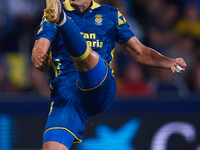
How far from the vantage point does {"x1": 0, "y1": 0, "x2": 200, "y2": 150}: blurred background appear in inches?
193

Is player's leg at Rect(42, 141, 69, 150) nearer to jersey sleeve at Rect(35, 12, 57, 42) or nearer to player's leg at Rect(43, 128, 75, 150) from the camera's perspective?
player's leg at Rect(43, 128, 75, 150)

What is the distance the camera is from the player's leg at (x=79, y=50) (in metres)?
2.63

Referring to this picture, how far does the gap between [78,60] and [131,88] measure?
3.15 meters

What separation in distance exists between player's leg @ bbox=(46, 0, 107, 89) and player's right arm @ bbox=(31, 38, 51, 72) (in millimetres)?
208

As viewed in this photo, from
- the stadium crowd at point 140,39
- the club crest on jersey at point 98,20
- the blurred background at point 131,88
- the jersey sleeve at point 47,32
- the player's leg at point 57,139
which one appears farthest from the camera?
the stadium crowd at point 140,39

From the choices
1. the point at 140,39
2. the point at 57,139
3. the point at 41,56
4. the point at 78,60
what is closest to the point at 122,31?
the point at 78,60

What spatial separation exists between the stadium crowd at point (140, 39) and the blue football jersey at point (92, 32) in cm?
241

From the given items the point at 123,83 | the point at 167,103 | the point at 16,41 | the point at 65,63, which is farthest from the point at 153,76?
the point at 65,63

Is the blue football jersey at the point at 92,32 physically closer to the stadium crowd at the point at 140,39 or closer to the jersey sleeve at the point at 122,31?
the jersey sleeve at the point at 122,31

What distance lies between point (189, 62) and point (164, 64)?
119 inches

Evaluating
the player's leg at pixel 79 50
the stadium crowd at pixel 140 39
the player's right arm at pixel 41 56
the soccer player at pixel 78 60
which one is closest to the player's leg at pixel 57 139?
the soccer player at pixel 78 60

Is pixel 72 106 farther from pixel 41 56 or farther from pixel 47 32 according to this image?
pixel 47 32

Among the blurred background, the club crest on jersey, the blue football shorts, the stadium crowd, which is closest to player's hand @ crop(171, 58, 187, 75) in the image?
the blue football shorts

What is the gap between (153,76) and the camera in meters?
6.24
